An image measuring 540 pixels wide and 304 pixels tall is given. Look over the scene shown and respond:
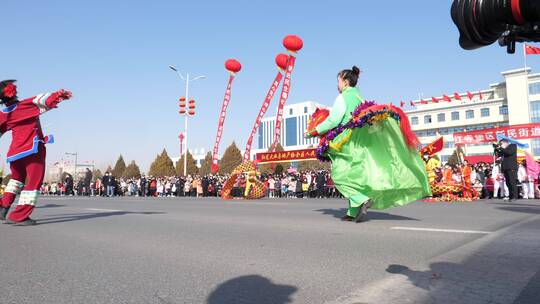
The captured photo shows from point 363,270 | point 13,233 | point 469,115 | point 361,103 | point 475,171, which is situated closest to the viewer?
point 363,270

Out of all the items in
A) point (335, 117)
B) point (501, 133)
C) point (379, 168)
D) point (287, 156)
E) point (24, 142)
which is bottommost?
point (379, 168)

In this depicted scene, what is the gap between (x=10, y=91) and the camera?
5.97 metres

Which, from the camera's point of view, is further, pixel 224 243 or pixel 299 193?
pixel 299 193

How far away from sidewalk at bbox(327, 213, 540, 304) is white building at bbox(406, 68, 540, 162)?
2780 inches

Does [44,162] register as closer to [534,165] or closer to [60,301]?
[60,301]

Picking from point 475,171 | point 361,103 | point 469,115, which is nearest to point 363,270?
point 361,103

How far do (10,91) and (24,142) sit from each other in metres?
0.80

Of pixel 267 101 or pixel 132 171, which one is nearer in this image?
pixel 267 101

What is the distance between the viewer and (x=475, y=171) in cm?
2048

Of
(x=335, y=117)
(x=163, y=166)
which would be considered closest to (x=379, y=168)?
(x=335, y=117)

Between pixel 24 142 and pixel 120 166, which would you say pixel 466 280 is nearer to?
pixel 24 142

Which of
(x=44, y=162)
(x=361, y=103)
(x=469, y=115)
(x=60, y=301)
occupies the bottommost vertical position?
(x=60, y=301)

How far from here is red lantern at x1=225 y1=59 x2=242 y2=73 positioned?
117 feet

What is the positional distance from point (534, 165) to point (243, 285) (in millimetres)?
19761
